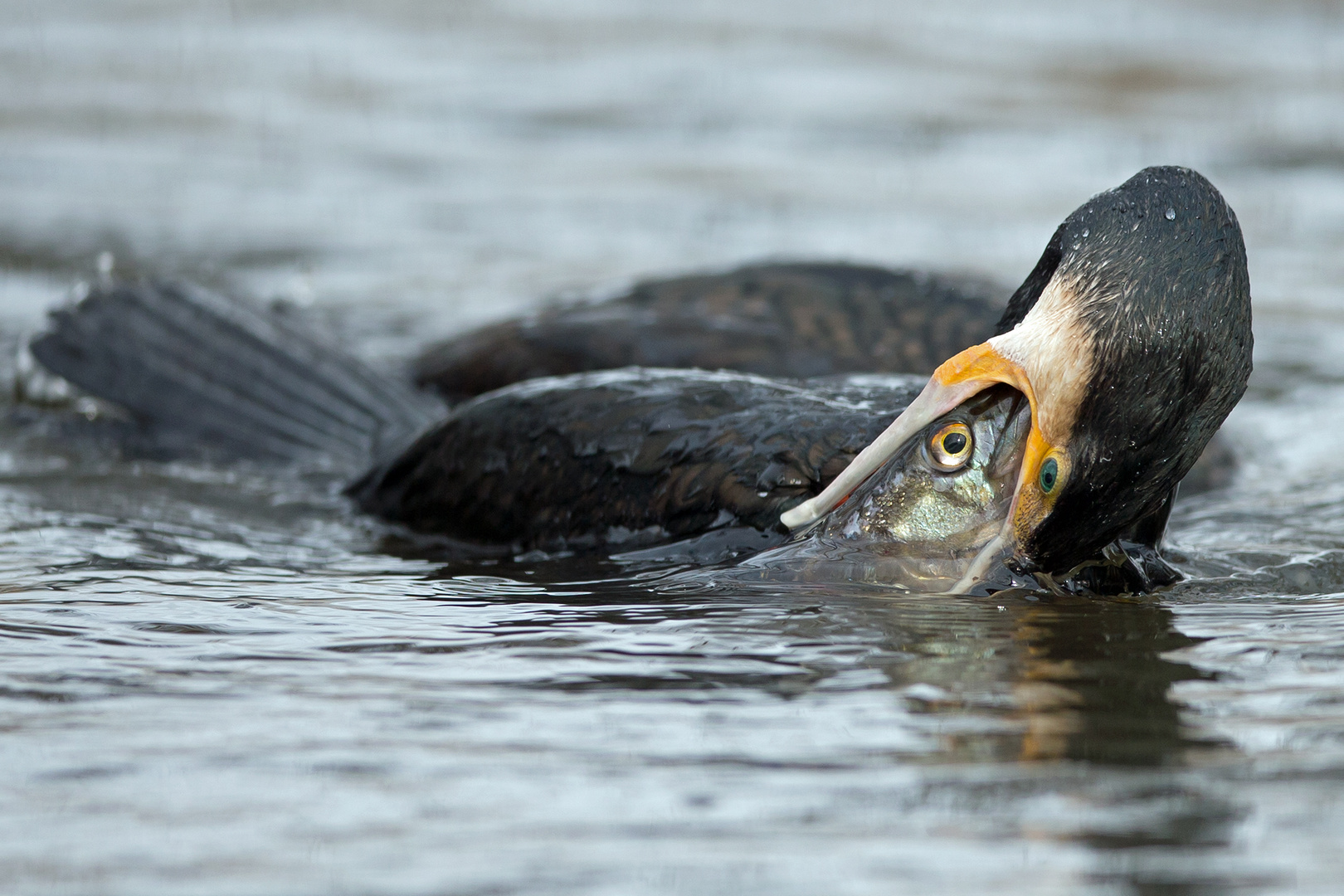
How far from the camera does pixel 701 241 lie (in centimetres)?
748

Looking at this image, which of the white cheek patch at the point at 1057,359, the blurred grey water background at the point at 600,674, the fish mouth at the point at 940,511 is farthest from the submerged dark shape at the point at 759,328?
the white cheek patch at the point at 1057,359

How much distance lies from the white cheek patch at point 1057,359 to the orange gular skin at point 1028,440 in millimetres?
10

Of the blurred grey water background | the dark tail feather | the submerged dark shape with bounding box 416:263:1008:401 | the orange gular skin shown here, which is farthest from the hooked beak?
the dark tail feather

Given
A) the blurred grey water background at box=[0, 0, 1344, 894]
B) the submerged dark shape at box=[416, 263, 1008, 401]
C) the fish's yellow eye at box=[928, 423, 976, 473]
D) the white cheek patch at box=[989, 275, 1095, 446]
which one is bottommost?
the blurred grey water background at box=[0, 0, 1344, 894]

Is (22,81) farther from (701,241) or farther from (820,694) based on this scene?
(820,694)

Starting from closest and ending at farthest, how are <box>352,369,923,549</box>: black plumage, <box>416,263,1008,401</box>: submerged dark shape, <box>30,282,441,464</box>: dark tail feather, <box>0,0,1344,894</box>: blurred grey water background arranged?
<box>0,0,1344,894</box>: blurred grey water background → <box>352,369,923,549</box>: black plumage → <box>416,263,1008,401</box>: submerged dark shape → <box>30,282,441,464</box>: dark tail feather

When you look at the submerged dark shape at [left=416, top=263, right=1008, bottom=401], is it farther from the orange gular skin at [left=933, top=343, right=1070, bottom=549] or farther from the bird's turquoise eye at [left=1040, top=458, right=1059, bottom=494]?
the bird's turquoise eye at [left=1040, top=458, right=1059, bottom=494]

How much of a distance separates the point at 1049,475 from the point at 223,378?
260cm

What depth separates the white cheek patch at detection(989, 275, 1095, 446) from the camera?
2.83 m

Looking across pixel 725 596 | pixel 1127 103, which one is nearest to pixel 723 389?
pixel 725 596

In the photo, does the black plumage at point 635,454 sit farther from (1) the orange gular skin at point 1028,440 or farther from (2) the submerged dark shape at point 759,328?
(2) the submerged dark shape at point 759,328

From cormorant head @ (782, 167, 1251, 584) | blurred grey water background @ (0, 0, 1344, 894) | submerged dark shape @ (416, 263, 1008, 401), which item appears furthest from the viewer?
submerged dark shape @ (416, 263, 1008, 401)

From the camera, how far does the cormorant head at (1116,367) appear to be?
9.22 ft

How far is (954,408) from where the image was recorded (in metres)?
3.00
